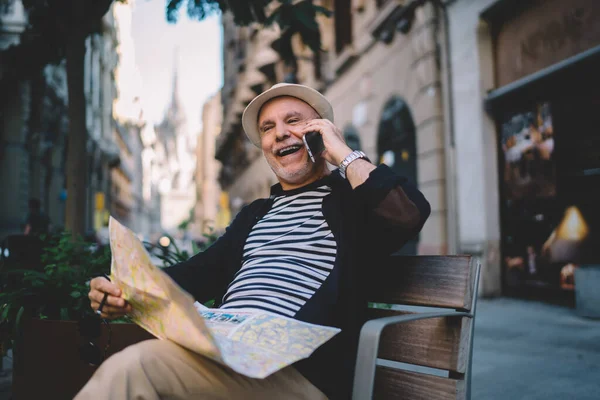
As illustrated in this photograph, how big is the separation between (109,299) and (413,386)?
1026 mm

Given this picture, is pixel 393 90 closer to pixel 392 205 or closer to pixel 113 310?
pixel 392 205

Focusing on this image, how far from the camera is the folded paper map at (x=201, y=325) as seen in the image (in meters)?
1.32

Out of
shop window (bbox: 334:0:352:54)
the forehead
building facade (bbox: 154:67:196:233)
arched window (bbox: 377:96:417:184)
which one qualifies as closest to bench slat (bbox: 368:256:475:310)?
the forehead

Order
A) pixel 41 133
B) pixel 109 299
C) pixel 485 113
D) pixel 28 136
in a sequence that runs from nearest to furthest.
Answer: pixel 109 299 < pixel 485 113 < pixel 28 136 < pixel 41 133

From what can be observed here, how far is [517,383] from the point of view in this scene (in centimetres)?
351

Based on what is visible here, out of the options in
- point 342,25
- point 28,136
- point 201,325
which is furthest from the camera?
point 28,136

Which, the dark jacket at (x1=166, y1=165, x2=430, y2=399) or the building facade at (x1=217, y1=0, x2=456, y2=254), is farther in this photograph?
the building facade at (x1=217, y1=0, x2=456, y2=254)

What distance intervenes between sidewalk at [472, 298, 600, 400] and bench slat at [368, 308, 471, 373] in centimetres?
167

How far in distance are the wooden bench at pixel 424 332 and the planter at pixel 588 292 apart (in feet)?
16.2

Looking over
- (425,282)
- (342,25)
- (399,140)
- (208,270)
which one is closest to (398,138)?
(399,140)

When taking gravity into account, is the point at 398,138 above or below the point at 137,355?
above

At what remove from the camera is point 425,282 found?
1781mm

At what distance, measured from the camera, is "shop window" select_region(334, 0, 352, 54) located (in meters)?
13.8

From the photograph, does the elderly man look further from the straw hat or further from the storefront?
the storefront
